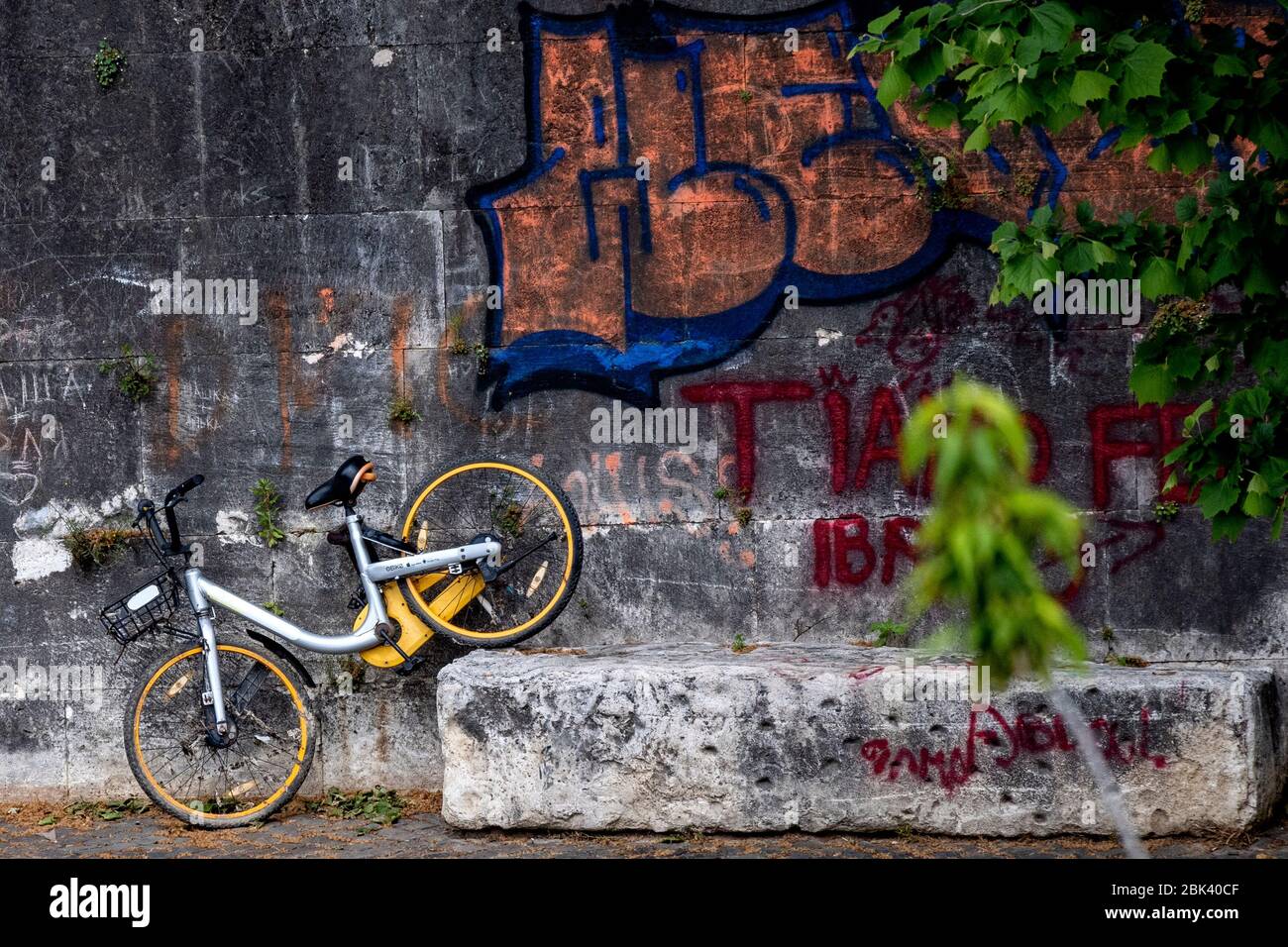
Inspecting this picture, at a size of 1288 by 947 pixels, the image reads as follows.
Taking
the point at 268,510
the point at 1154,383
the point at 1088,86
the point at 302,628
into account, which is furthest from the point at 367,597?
the point at 1088,86

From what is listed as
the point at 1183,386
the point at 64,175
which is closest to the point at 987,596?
the point at 1183,386

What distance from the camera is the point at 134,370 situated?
6449 mm

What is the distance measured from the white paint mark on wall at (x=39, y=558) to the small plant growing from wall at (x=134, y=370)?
0.83m

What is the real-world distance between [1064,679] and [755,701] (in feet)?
4.19

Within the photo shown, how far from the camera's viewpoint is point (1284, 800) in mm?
5715

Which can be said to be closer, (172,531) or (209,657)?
(209,657)

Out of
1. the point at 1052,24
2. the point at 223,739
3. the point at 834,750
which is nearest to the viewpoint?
the point at 1052,24

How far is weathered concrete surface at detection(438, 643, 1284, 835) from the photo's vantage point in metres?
5.43

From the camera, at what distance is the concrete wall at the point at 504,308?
627cm

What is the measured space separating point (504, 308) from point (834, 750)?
2635 mm

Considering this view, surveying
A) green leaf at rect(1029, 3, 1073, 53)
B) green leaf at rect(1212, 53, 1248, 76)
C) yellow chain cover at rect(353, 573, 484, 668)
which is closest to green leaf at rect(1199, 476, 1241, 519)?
green leaf at rect(1212, 53, 1248, 76)

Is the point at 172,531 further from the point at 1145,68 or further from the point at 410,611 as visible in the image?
the point at 1145,68

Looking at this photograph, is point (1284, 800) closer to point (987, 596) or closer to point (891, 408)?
point (891, 408)

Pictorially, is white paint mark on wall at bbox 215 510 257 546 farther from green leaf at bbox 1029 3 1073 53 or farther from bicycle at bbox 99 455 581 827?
green leaf at bbox 1029 3 1073 53
